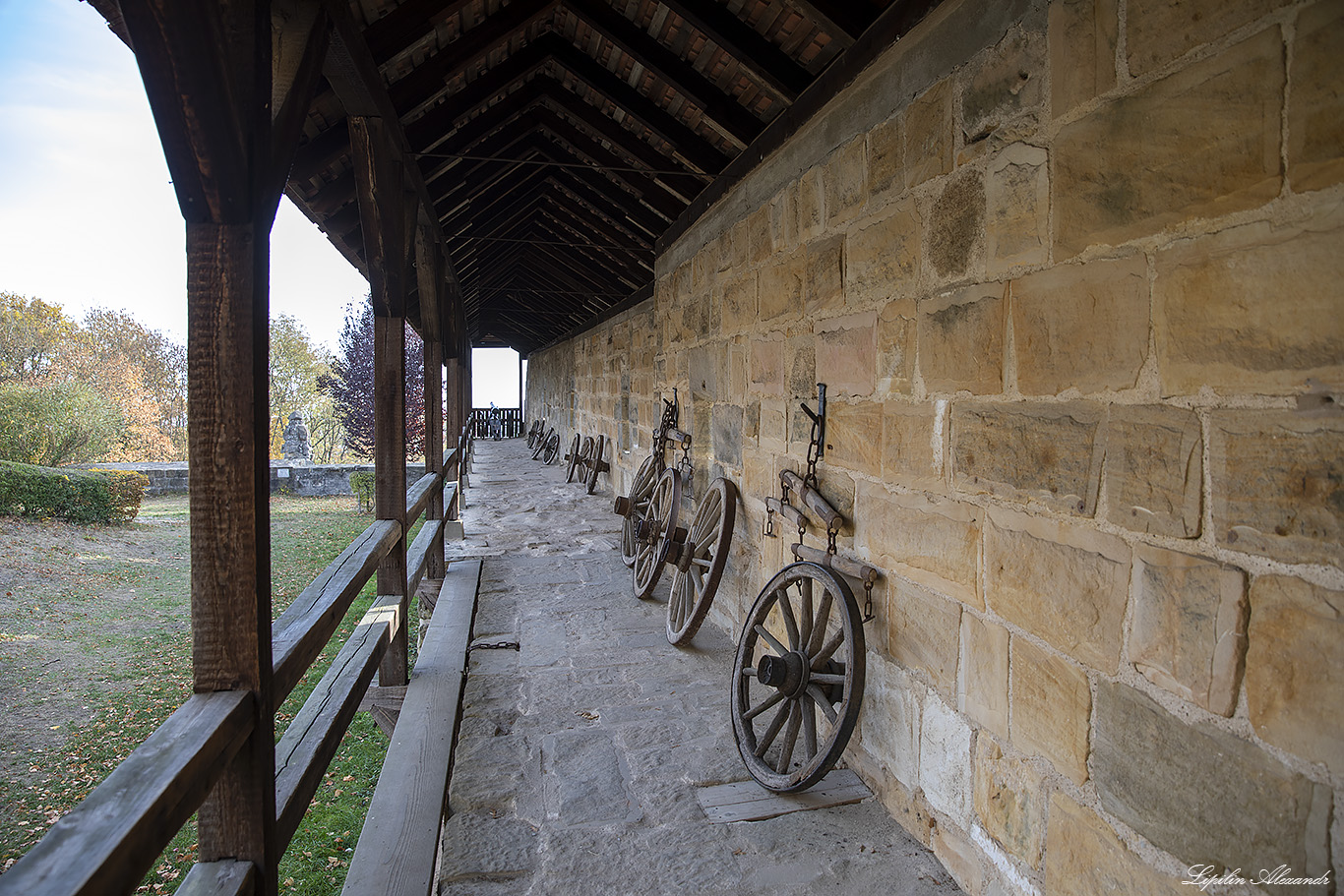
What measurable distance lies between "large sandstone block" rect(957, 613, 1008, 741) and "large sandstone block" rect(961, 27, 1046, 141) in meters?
1.11

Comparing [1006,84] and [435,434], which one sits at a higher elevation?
[1006,84]

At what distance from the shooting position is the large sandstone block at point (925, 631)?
1699 millimetres

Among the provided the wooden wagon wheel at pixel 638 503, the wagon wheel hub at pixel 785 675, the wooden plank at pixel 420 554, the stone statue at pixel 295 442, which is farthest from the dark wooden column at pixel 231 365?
the stone statue at pixel 295 442

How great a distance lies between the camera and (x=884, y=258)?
201 cm

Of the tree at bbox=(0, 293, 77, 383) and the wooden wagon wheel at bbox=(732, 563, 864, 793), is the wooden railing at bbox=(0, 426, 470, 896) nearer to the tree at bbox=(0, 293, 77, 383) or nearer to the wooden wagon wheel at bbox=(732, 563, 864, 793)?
the wooden wagon wheel at bbox=(732, 563, 864, 793)

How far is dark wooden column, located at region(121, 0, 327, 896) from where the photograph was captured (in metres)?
1.15

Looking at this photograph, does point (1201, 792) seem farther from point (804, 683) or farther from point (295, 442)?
point (295, 442)

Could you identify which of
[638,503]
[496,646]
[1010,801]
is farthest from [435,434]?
[1010,801]

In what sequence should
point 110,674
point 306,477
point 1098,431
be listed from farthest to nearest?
point 306,477
point 110,674
point 1098,431

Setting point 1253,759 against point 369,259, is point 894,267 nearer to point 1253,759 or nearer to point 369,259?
point 1253,759

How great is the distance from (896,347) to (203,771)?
1.78m

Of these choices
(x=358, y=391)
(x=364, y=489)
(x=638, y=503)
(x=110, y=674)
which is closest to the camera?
(x=638, y=503)

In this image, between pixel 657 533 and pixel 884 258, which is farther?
pixel 657 533

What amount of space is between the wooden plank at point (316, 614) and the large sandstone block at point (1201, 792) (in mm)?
1614
